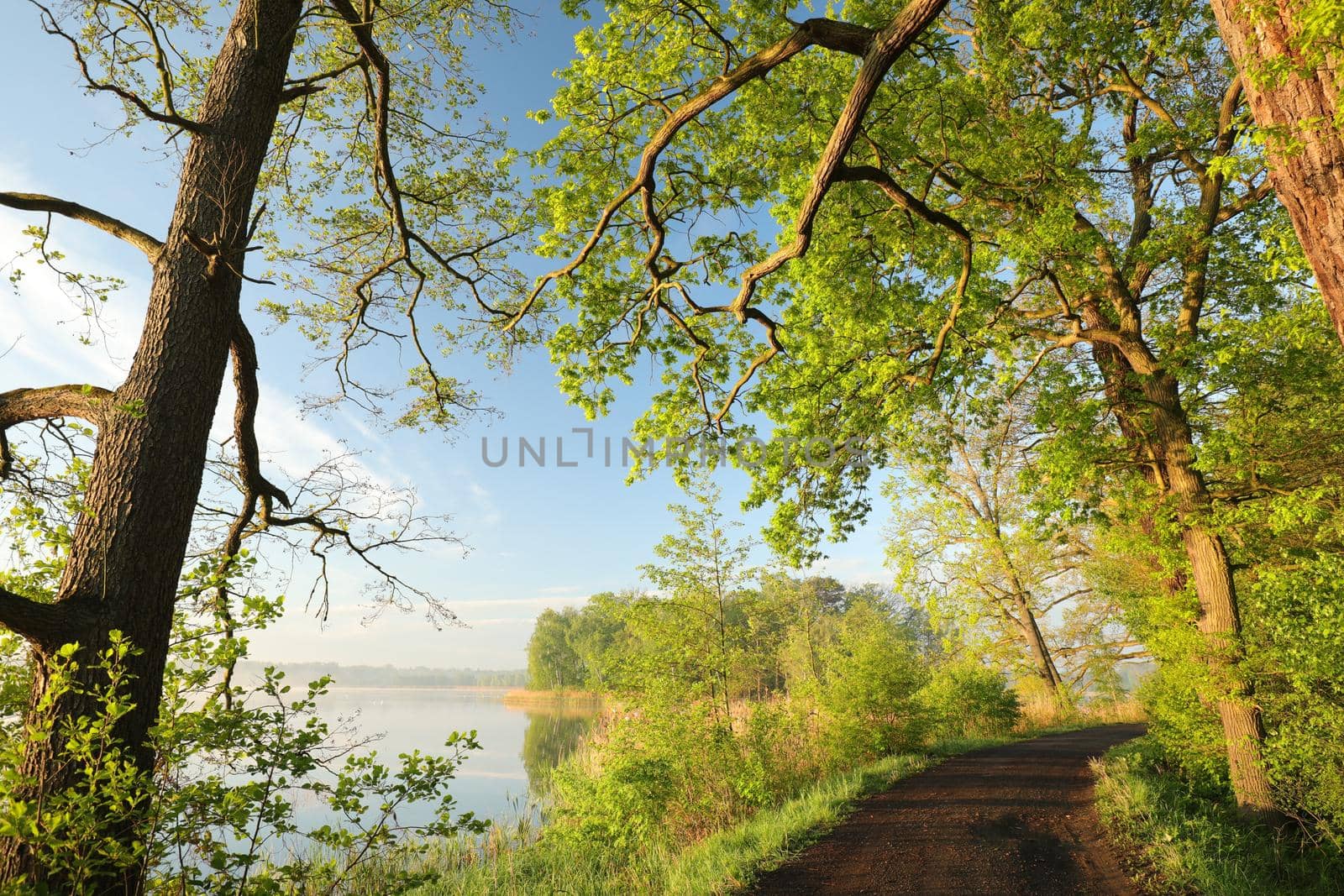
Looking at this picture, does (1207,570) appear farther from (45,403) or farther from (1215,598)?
(45,403)

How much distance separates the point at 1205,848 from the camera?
20.9 feet

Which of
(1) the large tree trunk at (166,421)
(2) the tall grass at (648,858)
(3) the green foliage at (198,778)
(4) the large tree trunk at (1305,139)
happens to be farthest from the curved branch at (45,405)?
(4) the large tree trunk at (1305,139)

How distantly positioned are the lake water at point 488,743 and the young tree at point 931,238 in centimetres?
459

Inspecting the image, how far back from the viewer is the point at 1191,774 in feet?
31.0

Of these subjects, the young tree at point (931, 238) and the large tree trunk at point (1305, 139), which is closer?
the large tree trunk at point (1305, 139)

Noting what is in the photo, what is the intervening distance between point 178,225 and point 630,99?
435cm

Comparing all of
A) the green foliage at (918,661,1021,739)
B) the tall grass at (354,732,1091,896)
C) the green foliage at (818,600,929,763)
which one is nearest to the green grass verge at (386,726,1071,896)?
the tall grass at (354,732,1091,896)

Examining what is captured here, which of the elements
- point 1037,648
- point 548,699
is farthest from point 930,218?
point 548,699

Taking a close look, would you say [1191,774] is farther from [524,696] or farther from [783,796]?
[524,696]

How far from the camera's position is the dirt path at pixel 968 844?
584 cm

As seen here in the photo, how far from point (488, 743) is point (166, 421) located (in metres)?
27.7

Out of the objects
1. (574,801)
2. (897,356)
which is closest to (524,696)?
(574,801)

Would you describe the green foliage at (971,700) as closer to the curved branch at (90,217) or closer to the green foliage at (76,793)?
the green foliage at (76,793)

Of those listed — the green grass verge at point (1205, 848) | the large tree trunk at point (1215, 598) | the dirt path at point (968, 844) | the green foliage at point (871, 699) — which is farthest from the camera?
the green foliage at point (871, 699)
